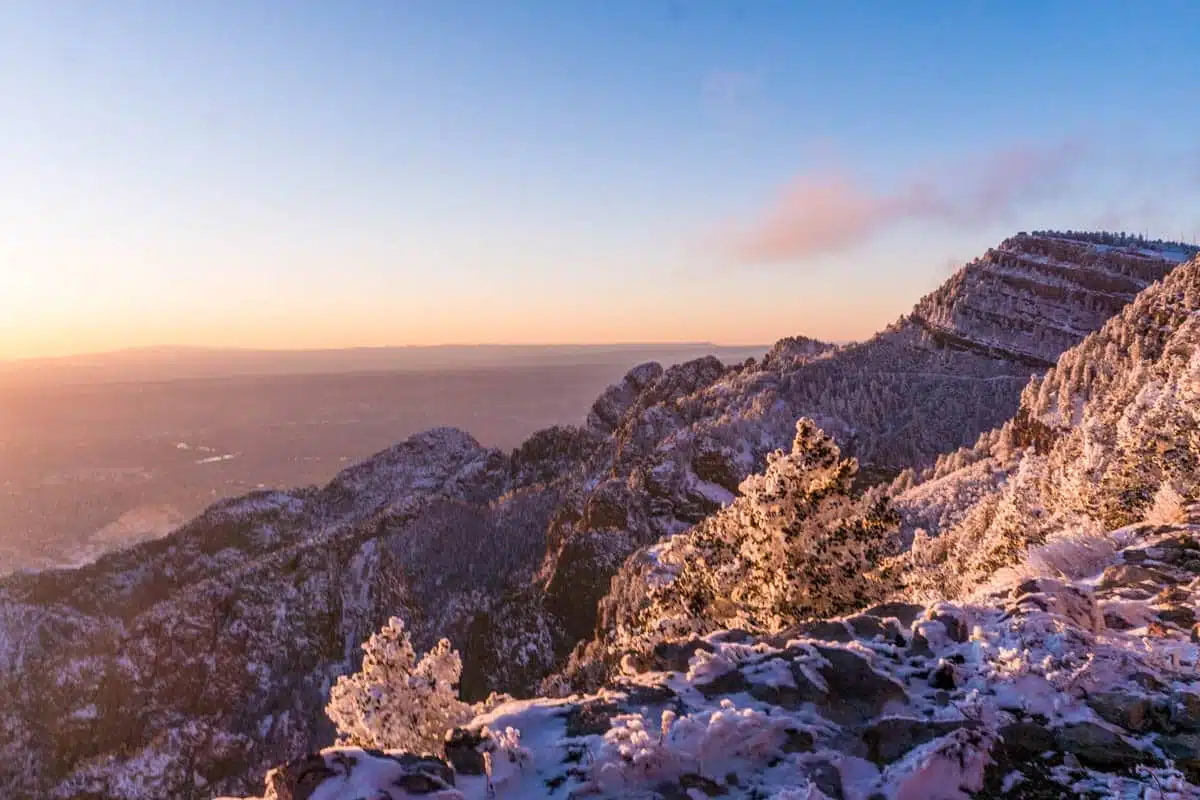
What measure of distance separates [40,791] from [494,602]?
79.7 m

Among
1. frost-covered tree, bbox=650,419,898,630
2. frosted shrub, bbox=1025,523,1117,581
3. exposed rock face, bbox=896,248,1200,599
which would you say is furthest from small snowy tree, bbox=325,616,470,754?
exposed rock face, bbox=896,248,1200,599

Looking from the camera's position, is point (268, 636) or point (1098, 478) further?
point (268, 636)

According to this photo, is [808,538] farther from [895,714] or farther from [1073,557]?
[895,714]

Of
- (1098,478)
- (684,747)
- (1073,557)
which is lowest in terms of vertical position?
(1098,478)

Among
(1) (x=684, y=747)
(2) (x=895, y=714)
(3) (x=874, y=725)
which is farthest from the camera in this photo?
(2) (x=895, y=714)

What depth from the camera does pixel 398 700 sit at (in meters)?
20.3

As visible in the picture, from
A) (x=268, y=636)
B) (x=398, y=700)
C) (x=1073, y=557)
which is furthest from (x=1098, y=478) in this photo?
(x=268, y=636)

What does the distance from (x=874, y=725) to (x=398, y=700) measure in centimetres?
1539

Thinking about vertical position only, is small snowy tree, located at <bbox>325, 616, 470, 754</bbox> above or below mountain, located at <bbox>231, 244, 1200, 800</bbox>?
below

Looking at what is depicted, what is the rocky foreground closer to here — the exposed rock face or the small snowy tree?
the exposed rock face

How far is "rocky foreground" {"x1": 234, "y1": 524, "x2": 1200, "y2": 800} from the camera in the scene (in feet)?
27.1

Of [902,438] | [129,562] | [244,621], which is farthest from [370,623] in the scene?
[902,438]

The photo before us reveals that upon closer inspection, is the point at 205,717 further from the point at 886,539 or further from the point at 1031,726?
the point at 1031,726

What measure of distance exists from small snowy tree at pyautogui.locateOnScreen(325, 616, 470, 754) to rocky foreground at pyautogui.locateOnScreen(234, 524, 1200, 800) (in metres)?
9.92
